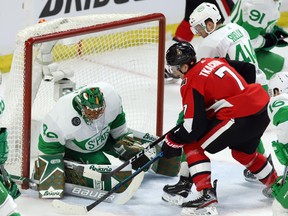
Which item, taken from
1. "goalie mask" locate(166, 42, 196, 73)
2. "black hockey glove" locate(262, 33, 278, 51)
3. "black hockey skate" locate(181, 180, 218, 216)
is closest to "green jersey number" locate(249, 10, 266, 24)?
"black hockey glove" locate(262, 33, 278, 51)

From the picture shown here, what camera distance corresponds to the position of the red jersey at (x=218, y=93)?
5.39 meters

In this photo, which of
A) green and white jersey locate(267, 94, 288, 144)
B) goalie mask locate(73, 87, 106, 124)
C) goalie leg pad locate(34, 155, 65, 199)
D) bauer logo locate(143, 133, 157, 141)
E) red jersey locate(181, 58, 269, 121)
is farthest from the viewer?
bauer logo locate(143, 133, 157, 141)

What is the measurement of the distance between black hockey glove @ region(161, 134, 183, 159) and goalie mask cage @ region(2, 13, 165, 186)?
0.69m

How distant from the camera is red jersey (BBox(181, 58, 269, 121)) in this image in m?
5.39

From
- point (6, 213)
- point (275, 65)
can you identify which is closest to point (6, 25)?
point (275, 65)


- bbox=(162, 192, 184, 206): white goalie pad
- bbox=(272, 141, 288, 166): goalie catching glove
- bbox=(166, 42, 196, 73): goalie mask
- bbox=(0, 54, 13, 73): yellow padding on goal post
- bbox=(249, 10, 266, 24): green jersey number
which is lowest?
bbox=(162, 192, 184, 206): white goalie pad

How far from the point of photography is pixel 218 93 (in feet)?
17.9

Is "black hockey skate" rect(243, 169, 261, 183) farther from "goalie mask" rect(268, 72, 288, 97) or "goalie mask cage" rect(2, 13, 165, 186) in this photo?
"goalie mask" rect(268, 72, 288, 97)

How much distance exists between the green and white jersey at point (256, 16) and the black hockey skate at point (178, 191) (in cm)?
163

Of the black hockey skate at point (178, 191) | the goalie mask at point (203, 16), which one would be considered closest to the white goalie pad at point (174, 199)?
the black hockey skate at point (178, 191)

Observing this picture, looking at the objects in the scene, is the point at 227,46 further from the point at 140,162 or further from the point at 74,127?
the point at 74,127

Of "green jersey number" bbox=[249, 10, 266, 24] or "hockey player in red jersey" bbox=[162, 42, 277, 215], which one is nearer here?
"hockey player in red jersey" bbox=[162, 42, 277, 215]

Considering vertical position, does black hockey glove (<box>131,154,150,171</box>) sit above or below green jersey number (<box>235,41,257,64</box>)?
below

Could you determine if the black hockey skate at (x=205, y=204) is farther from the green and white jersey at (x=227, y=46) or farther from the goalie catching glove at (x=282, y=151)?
the green and white jersey at (x=227, y=46)
